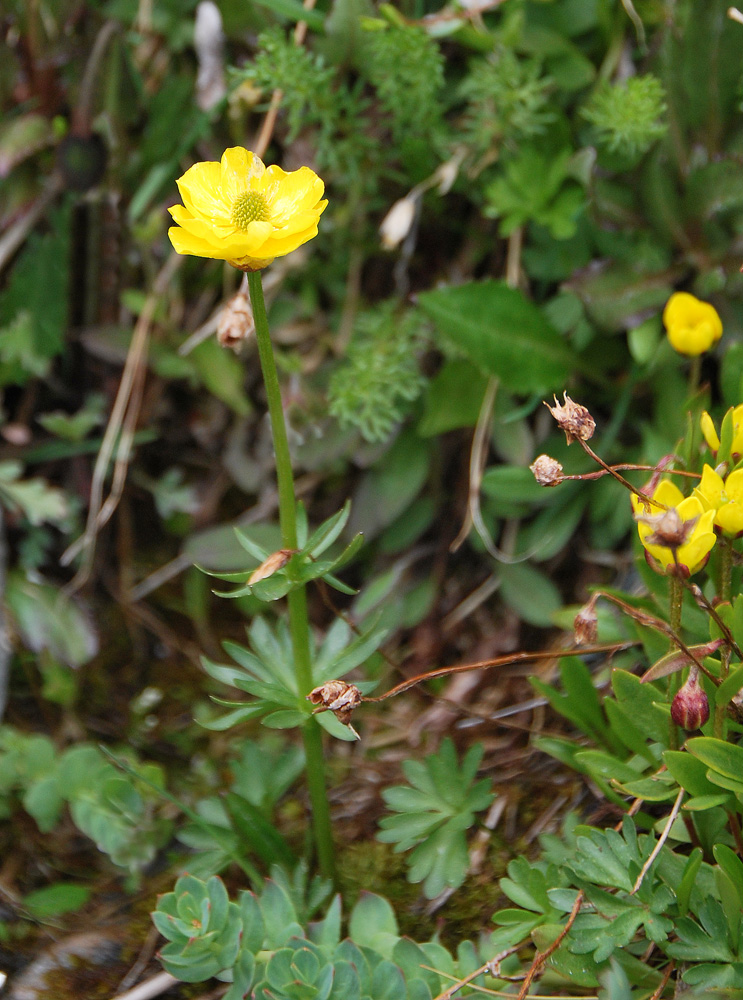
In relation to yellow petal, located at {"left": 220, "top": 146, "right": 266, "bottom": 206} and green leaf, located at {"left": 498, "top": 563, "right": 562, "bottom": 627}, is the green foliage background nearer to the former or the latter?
green leaf, located at {"left": 498, "top": 563, "right": 562, "bottom": 627}

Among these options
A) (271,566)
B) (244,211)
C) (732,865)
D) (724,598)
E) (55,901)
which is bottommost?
(55,901)

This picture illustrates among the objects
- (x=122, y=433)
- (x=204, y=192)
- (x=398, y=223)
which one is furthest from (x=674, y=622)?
(x=122, y=433)

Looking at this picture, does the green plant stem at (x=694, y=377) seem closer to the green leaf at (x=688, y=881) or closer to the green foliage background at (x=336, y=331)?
the green foliage background at (x=336, y=331)

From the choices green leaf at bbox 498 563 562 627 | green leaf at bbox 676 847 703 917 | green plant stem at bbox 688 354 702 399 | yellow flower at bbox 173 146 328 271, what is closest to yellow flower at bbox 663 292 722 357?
green plant stem at bbox 688 354 702 399

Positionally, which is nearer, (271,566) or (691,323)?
(271,566)

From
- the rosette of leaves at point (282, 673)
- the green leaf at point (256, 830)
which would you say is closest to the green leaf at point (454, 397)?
the rosette of leaves at point (282, 673)

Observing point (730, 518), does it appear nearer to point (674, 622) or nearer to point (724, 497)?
point (724, 497)
